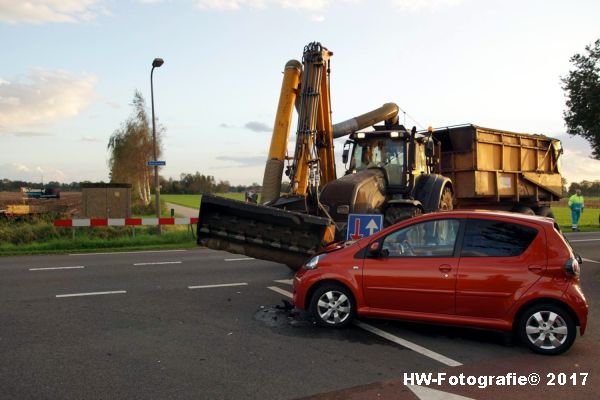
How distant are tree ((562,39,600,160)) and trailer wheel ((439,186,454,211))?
1618 cm

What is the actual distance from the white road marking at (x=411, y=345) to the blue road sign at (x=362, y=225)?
2247 millimetres

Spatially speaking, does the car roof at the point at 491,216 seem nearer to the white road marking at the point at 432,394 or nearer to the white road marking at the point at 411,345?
the white road marking at the point at 411,345

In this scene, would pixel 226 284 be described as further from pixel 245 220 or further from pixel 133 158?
pixel 133 158

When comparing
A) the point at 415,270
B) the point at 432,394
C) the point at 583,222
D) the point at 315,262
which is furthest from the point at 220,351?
the point at 583,222

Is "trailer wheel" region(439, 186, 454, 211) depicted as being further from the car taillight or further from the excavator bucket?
the car taillight

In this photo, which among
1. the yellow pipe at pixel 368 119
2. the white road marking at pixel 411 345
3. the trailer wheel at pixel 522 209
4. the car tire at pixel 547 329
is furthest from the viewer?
the trailer wheel at pixel 522 209

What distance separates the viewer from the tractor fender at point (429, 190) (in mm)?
10992

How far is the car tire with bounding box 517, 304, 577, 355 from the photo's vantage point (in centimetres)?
538

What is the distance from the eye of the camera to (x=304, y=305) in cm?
649

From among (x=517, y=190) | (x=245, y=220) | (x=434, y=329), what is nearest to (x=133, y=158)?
(x=517, y=190)

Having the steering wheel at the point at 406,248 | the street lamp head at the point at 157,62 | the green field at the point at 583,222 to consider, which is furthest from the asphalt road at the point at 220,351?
the green field at the point at 583,222

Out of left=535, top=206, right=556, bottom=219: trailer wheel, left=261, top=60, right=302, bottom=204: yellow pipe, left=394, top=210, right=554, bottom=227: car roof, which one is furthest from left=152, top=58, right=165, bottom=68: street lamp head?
left=394, top=210, right=554, bottom=227: car roof

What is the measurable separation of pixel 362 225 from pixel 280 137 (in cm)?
251

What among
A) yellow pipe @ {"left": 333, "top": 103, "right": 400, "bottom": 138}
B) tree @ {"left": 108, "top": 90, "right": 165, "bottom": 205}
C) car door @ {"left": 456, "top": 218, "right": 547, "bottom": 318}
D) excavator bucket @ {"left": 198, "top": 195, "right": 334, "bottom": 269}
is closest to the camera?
car door @ {"left": 456, "top": 218, "right": 547, "bottom": 318}
